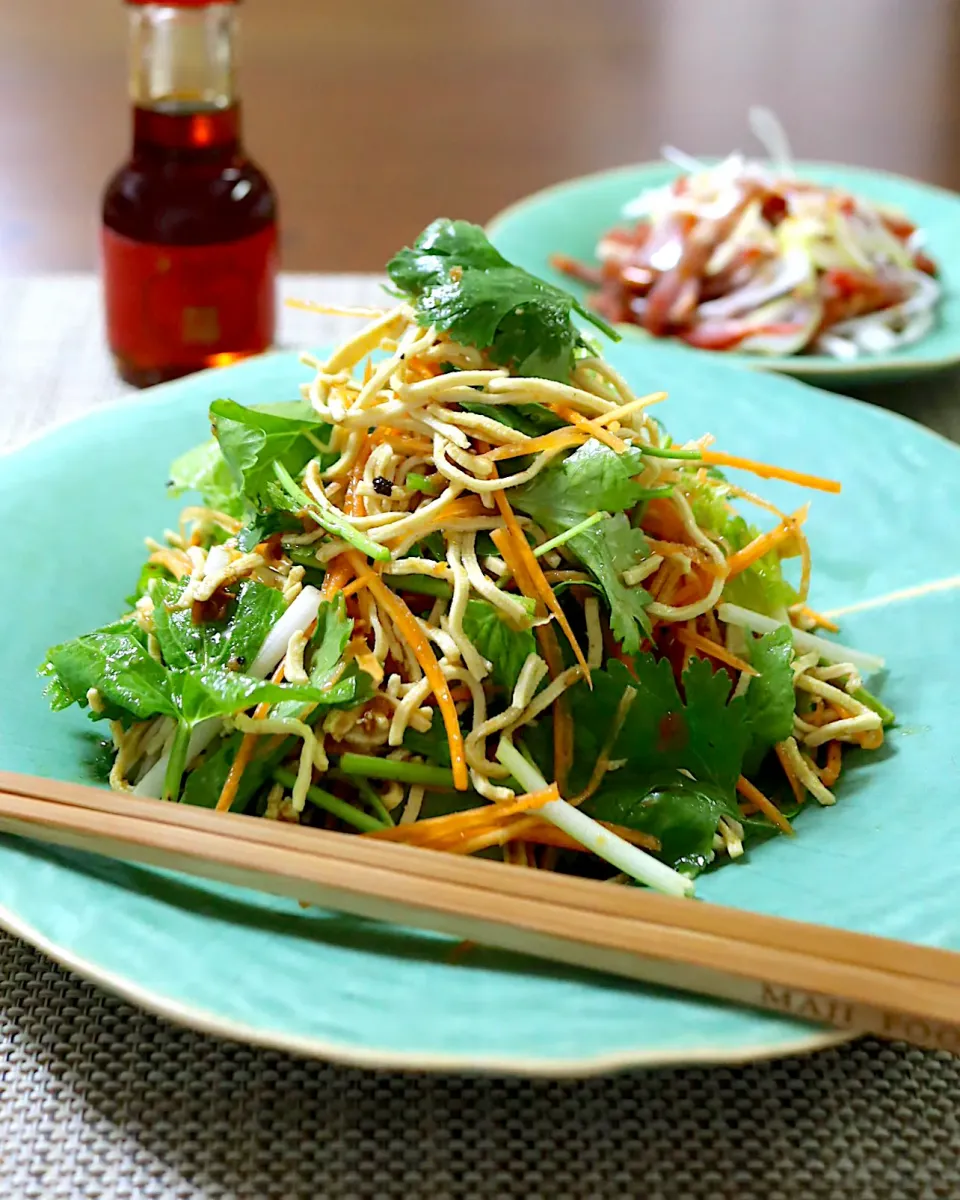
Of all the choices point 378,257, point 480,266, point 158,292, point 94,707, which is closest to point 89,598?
point 94,707

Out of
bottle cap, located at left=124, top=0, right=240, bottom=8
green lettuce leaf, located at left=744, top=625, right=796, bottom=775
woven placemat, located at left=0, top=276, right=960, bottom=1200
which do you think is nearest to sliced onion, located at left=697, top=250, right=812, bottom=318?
bottle cap, located at left=124, top=0, right=240, bottom=8

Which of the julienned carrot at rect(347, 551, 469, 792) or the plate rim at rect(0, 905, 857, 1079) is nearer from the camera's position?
the plate rim at rect(0, 905, 857, 1079)

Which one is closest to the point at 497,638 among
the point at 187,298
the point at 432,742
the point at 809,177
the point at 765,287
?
the point at 432,742

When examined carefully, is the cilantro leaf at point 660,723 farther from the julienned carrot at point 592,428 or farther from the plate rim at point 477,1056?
the plate rim at point 477,1056

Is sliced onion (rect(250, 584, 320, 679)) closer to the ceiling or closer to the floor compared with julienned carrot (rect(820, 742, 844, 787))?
closer to the ceiling

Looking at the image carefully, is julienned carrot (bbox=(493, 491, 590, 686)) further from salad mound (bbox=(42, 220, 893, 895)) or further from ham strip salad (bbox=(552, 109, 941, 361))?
ham strip salad (bbox=(552, 109, 941, 361))

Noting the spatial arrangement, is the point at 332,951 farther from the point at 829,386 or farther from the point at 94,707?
the point at 829,386

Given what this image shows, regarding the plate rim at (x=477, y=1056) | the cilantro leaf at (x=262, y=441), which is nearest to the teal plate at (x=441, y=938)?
the plate rim at (x=477, y=1056)
